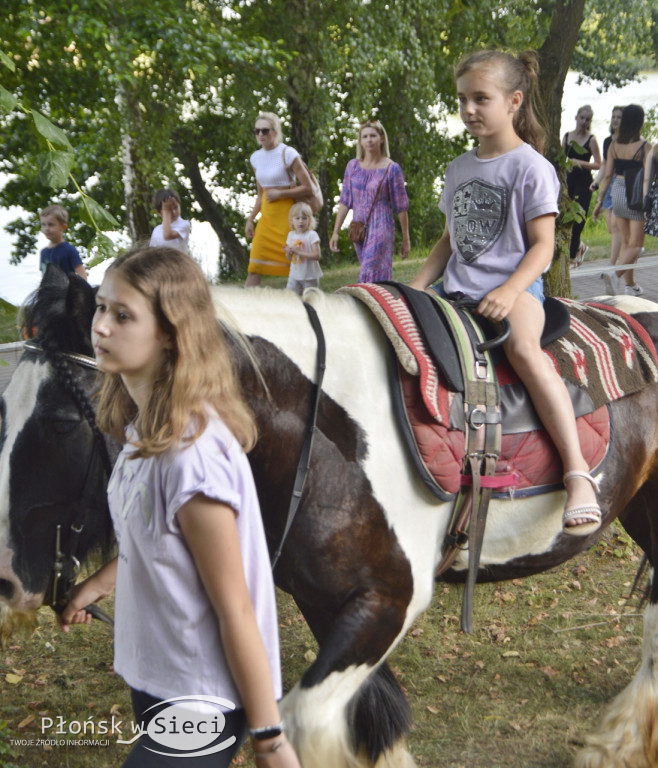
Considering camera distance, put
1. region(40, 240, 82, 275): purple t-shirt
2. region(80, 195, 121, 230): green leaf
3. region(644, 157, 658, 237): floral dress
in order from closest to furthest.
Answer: region(80, 195, 121, 230): green leaf → region(40, 240, 82, 275): purple t-shirt → region(644, 157, 658, 237): floral dress

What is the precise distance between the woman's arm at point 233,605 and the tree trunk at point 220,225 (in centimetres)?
1357

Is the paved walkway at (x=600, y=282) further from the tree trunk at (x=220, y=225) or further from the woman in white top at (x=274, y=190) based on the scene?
the tree trunk at (x=220, y=225)

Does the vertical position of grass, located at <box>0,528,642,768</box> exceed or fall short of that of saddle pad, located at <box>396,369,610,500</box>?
it falls short

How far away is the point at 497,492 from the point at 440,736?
130 cm

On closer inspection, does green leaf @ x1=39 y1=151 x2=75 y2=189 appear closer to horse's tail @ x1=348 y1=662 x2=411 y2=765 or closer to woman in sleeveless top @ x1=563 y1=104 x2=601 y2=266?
horse's tail @ x1=348 y1=662 x2=411 y2=765

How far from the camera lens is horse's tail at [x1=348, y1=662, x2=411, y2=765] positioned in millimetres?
2604

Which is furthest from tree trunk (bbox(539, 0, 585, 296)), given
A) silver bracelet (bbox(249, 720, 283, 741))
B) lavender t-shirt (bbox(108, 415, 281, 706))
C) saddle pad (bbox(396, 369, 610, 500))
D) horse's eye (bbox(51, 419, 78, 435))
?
silver bracelet (bbox(249, 720, 283, 741))

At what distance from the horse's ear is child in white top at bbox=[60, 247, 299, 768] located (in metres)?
0.55

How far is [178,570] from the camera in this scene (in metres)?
1.52

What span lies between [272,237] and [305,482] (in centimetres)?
529

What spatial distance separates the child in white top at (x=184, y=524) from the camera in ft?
4.86

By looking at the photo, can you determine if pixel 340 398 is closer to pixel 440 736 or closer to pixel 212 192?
pixel 440 736

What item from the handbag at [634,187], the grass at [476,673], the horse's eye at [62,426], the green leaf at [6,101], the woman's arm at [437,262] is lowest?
the grass at [476,673]

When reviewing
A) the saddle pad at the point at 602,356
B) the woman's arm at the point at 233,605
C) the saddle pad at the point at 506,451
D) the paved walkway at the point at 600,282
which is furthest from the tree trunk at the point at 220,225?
the woman's arm at the point at 233,605
